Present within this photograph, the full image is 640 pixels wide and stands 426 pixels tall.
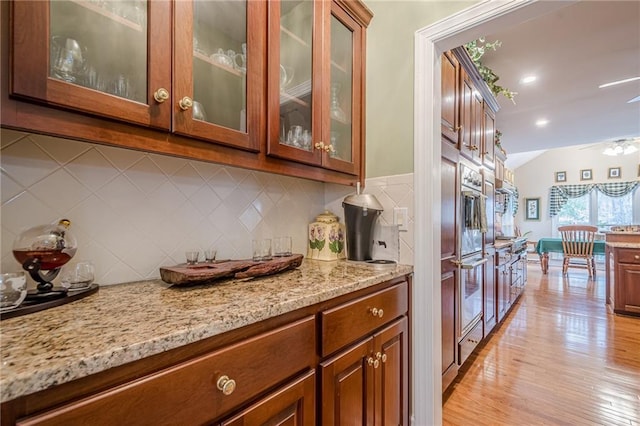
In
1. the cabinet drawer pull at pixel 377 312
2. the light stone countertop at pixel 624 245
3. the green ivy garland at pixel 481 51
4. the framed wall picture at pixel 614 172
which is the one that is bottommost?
the cabinet drawer pull at pixel 377 312

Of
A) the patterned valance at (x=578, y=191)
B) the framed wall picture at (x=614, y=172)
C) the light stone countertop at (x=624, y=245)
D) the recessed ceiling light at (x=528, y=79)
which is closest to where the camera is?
the recessed ceiling light at (x=528, y=79)

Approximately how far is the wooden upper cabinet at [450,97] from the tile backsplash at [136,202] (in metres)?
0.54

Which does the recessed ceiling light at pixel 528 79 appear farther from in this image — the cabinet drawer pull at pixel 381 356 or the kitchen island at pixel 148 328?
the cabinet drawer pull at pixel 381 356

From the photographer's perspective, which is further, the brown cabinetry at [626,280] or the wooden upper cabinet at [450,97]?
the brown cabinetry at [626,280]

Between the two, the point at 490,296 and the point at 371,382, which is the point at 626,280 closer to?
the point at 490,296

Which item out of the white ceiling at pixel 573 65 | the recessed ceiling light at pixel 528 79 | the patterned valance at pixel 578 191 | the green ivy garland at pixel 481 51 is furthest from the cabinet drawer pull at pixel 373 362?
the patterned valance at pixel 578 191

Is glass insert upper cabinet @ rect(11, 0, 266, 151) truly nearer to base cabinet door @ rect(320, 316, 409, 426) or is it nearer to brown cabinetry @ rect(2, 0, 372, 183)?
brown cabinetry @ rect(2, 0, 372, 183)

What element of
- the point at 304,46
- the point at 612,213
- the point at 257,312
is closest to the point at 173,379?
the point at 257,312

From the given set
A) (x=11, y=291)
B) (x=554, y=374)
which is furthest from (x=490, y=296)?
(x=11, y=291)

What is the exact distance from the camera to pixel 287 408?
81 centimetres

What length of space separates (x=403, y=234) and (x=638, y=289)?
3800 millimetres

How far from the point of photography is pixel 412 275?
144 cm

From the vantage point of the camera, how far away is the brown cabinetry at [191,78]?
0.66 m

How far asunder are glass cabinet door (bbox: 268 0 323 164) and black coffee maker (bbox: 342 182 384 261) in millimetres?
345
